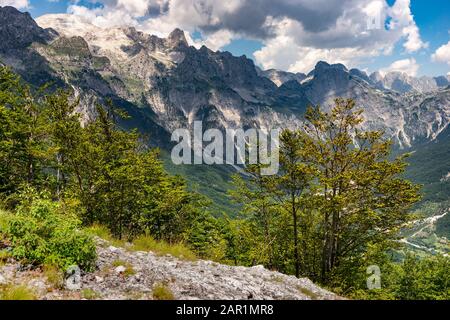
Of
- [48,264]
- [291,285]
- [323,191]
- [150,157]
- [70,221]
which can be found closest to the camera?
[48,264]

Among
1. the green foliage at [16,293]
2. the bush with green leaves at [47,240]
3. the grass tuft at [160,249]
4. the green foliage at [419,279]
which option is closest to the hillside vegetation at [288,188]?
the grass tuft at [160,249]

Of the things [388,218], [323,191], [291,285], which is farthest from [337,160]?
[291,285]

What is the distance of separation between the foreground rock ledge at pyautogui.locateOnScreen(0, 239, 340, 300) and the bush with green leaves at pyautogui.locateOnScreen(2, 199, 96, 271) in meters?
0.51

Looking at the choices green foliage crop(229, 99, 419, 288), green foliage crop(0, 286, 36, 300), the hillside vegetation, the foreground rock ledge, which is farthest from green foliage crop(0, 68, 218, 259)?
green foliage crop(0, 286, 36, 300)

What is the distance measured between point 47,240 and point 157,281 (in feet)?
12.8

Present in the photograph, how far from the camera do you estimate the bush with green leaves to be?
11.5 meters

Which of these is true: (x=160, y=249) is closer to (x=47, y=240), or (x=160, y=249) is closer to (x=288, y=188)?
(x=47, y=240)

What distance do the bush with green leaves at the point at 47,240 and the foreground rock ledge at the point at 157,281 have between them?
20.1 inches

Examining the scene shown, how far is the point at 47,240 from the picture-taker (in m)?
11.9

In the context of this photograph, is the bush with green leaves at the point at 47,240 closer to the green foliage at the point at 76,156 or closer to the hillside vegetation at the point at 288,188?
the hillside vegetation at the point at 288,188

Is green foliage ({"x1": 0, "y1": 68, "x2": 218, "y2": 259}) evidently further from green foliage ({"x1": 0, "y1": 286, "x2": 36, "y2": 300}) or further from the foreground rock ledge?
green foliage ({"x1": 0, "y1": 286, "x2": 36, "y2": 300})

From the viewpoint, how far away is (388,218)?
25.3 m
